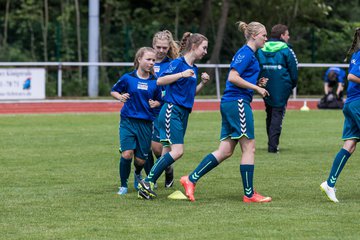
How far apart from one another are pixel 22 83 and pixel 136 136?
15901 mm

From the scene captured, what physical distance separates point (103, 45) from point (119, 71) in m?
3.68

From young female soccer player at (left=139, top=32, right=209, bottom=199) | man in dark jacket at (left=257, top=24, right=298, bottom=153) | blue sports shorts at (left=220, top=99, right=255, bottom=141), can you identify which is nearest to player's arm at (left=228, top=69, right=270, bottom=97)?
blue sports shorts at (left=220, top=99, right=255, bottom=141)

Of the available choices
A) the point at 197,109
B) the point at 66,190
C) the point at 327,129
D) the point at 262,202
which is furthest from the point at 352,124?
the point at 197,109

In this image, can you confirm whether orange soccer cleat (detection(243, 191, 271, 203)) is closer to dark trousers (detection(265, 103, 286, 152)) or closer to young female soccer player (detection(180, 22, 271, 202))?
young female soccer player (detection(180, 22, 271, 202))

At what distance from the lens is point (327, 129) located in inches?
771

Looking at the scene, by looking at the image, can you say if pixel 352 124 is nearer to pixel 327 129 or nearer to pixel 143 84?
pixel 143 84

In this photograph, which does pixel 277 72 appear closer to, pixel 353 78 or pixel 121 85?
pixel 121 85

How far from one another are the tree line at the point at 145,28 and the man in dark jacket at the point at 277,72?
15479 millimetres

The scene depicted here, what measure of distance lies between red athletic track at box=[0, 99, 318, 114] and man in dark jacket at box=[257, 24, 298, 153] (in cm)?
1032

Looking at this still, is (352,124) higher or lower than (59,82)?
higher

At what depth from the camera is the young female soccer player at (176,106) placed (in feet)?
33.4

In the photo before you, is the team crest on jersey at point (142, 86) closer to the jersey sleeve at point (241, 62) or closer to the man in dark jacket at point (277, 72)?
the jersey sleeve at point (241, 62)

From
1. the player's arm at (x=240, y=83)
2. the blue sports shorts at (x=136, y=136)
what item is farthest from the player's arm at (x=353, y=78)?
the blue sports shorts at (x=136, y=136)

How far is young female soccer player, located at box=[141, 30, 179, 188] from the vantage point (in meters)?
11.2
